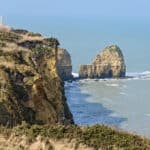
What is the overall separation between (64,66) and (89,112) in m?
37.6

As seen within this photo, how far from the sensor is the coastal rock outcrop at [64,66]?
104m

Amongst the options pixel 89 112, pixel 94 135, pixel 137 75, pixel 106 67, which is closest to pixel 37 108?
pixel 94 135

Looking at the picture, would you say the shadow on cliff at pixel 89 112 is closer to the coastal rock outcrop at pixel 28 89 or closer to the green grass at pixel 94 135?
the coastal rock outcrop at pixel 28 89

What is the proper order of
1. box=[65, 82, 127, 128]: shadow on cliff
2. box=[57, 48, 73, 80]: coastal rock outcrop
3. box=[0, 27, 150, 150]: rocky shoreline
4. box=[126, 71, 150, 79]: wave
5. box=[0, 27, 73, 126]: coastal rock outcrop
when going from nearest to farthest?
box=[0, 27, 150, 150]: rocky shoreline, box=[0, 27, 73, 126]: coastal rock outcrop, box=[65, 82, 127, 128]: shadow on cliff, box=[57, 48, 73, 80]: coastal rock outcrop, box=[126, 71, 150, 79]: wave

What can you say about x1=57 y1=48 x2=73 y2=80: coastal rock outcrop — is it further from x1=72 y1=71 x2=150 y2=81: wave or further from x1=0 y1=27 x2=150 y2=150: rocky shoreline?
x1=0 y1=27 x2=150 y2=150: rocky shoreline

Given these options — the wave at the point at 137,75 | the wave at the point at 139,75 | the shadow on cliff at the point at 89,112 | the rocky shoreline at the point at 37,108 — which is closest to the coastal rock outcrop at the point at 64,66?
the wave at the point at 137,75

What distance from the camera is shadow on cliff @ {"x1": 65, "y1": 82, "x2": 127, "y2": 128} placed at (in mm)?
62312

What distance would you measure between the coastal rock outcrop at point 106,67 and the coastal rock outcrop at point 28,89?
5193cm

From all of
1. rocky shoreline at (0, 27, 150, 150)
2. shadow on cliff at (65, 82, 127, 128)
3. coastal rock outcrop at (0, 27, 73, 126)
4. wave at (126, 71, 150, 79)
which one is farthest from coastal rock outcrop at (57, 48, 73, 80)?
coastal rock outcrop at (0, 27, 73, 126)

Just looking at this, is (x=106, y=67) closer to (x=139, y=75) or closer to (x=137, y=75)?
(x=137, y=75)

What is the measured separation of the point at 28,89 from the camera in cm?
4244

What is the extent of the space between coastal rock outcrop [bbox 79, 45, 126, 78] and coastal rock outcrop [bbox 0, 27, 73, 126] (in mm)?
51928

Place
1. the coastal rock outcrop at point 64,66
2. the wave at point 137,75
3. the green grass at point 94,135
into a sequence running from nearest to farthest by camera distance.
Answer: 1. the green grass at point 94,135
2. the coastal rock outcrop at point 64,66
3. the wave at point 137,75

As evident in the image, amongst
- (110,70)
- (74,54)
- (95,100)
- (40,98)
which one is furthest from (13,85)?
(74,54)
